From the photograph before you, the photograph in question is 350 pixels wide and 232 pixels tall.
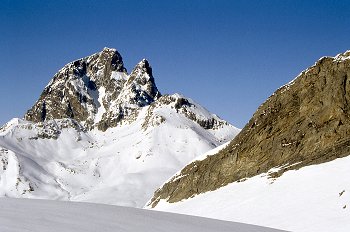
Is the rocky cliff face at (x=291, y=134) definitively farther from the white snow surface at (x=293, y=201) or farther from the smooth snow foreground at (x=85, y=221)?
the smooth snow foreground at (x=85, y=221)

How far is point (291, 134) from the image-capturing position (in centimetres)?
4956

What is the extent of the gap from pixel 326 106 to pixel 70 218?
139 ft

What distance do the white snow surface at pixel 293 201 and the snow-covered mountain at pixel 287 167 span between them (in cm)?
7

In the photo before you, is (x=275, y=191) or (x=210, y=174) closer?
(x=275, y=191)

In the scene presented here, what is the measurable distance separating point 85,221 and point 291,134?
140 feet

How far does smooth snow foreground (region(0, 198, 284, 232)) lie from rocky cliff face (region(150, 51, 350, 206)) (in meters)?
29.7

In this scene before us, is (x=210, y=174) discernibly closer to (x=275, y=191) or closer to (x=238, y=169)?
(x=238, y=169)

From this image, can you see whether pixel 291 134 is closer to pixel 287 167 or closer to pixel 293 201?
pixel 287 167

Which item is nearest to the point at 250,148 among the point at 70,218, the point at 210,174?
the point at 210,174

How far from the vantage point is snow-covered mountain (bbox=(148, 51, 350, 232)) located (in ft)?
99.7

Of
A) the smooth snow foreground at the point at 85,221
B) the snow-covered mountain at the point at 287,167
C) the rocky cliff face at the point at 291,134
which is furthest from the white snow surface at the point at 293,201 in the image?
the smooth snow foreground at the point at 85,221

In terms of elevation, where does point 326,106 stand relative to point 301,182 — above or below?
above

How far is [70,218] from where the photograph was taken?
10.0 metres

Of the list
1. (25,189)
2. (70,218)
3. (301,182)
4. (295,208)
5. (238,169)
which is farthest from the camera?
(25,189)
